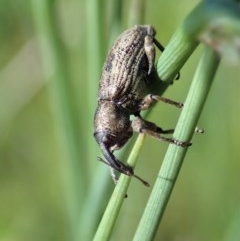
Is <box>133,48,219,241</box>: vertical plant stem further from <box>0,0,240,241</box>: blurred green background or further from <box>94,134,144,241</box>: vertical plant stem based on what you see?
<box>0,0,240,241</box>: blurred green background

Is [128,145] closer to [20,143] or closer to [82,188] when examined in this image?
[82,188]

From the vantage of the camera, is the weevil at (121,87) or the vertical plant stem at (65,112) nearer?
the weevil at (121,87)

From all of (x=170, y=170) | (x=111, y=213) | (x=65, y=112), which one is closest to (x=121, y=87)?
(x=65, y=112)

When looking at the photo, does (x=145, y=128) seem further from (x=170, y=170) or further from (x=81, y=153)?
(x=81, y=153)

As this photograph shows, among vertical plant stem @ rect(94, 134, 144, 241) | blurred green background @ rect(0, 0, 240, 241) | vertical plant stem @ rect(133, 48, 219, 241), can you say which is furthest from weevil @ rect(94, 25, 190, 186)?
vertical plant stem @ rect(133, 48, 219, 241)

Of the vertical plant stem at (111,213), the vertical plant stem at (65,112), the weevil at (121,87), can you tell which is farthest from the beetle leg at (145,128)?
the vertical plant stem at (65,112)

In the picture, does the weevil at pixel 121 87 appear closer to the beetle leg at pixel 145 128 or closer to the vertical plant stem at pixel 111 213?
the beetle leg at pixel 145 128

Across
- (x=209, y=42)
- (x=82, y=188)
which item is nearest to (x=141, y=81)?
(x=82, y=188)
